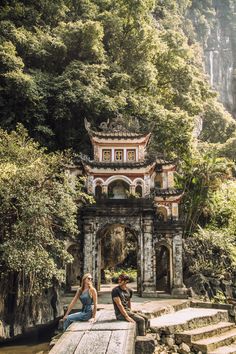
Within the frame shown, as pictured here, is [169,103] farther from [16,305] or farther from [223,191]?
[16,305]

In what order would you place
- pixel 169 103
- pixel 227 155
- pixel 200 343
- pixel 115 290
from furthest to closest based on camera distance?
pixel 227 155
pixel 169 103
pixel 200 343
pixel 115 290

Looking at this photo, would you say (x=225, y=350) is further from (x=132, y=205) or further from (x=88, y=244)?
(x=88, y=244)

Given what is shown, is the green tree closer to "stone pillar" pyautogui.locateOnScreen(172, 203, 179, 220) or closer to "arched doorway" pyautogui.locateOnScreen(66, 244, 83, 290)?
"arched doorway" pyautogui.locateOnScreen(66, 244, 83, 290)

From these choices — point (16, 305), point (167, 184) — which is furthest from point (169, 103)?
point (16, 305)

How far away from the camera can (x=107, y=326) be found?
651 cm

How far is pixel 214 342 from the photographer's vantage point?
1095 centimetres

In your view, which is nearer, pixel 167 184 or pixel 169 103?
pixel 167 184

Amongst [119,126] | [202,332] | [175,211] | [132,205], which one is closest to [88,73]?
[119,126]

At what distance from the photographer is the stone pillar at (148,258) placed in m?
17.9

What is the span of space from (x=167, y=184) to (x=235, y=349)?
11.1 meters

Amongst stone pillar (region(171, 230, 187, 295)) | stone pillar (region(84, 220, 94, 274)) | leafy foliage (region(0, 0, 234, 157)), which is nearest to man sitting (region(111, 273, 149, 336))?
stone pillar (region(84, 220, 94, 274))

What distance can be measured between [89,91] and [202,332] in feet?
52.1

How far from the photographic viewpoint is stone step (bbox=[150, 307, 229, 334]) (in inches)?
441

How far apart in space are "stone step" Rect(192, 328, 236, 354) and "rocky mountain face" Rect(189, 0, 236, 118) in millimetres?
43886
